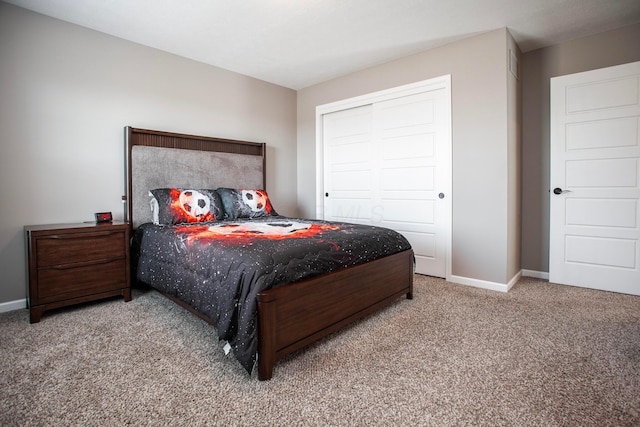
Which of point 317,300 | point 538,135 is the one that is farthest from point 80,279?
point 538,135

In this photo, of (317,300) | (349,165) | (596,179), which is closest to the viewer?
(317,300)

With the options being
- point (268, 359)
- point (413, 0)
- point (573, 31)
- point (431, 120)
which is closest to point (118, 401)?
point (268, 359)

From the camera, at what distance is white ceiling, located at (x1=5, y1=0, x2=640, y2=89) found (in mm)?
2660

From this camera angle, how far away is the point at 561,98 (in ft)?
10.8

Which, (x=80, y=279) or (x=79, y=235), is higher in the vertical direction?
(x=79, y=235)

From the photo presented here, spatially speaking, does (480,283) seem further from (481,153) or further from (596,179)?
(596,179)

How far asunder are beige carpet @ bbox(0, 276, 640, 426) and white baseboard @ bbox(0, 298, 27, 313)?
0.39 ft

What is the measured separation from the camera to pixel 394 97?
3.81m

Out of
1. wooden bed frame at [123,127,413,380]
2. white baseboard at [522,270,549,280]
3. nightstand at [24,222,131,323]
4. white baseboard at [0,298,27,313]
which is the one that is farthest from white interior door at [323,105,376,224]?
white baseboard at [0,298,27,313]

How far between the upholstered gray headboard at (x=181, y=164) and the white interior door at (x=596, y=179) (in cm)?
335

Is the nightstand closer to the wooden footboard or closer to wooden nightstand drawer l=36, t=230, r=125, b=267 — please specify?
wooden nightstand drawer l=36, t=230, r=125, b=267

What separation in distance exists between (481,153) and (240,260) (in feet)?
8.54

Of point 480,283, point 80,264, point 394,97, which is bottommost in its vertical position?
point 480,283

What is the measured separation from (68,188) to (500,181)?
12.9ft
